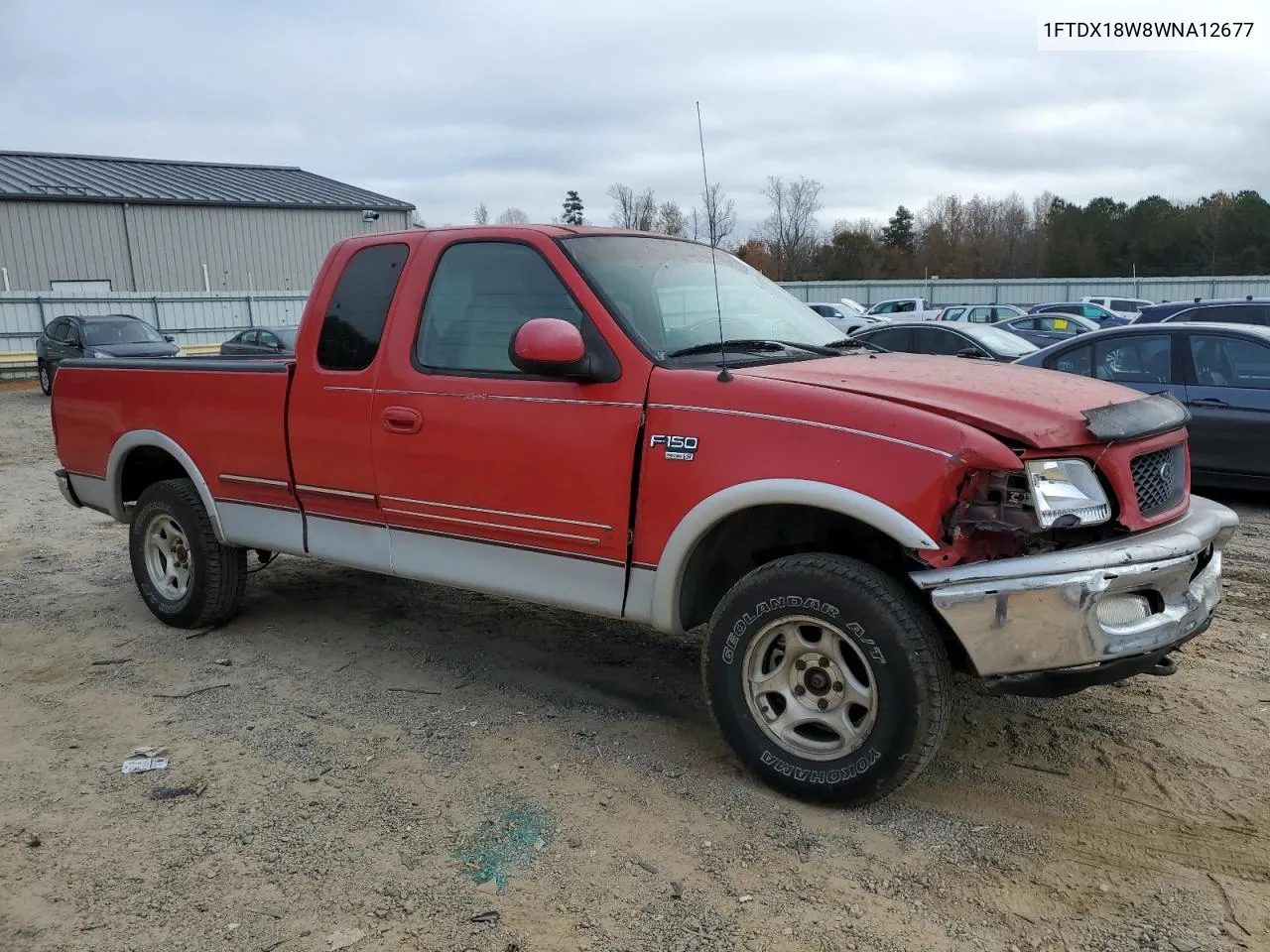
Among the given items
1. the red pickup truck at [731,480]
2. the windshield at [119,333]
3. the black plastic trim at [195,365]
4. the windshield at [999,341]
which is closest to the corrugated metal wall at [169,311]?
the windshield at [119,333]

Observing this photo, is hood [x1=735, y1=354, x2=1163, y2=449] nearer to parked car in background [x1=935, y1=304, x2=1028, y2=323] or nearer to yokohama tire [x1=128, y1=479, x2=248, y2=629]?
yokohama tire [x1=128, y1=479, x2=248, y2=629]

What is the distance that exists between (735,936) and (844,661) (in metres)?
0.98

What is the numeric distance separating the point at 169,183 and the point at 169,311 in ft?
35.6

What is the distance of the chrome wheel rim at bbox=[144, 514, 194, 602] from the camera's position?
5609mm

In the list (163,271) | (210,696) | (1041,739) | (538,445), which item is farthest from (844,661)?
(163,271)

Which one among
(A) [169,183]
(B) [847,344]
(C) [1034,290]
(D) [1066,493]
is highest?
(A) [169,183]

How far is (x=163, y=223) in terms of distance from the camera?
3512cm

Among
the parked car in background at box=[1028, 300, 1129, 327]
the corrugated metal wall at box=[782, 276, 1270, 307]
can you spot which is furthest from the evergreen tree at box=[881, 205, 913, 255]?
the parked car in background at box=[1028, 300, 1129, 327]

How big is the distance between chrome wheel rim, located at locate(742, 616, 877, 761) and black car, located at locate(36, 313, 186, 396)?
18.5 meters

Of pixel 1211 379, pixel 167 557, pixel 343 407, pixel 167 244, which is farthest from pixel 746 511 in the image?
pixel 167 244

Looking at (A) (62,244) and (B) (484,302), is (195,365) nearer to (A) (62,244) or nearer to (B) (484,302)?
(B) (484,302)

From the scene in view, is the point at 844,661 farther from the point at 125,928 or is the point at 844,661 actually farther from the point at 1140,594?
the point at 125,928

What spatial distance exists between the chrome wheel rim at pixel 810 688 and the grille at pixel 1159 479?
1.12 metres

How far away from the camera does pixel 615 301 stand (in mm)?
3961
